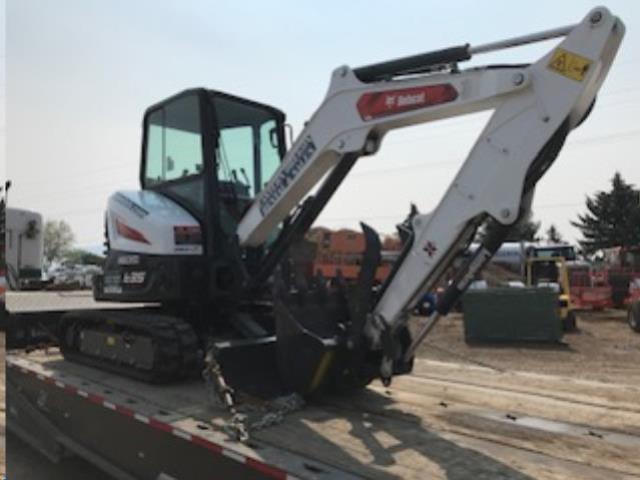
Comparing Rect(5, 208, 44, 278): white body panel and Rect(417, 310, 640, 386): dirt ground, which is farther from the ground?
Rect(5, 208, 44, 278): white body panel

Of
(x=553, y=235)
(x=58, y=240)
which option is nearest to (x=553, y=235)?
(x=553, y=235)

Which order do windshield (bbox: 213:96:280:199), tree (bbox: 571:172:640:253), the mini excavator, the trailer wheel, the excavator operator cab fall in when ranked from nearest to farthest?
the mini excavator
the excavator operator cab
windshield (bbox: 213:96:280:199)
the trailer wheel
tree (bbox: 571:172:640:253)

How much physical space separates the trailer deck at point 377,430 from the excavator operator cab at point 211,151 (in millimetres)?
1625

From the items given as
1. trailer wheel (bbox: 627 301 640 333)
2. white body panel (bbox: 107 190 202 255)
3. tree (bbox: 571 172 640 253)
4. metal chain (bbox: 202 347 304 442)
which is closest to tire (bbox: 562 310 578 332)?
trailer wheel (bbox: 627 301 640 333)

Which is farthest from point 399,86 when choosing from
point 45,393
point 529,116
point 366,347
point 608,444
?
point 45,393

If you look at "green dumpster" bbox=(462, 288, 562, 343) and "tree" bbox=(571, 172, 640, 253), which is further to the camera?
"tree" bbox=(571, 172, 640, 253)

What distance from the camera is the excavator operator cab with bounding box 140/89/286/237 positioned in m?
5.99

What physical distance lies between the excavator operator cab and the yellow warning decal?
309 centimetres

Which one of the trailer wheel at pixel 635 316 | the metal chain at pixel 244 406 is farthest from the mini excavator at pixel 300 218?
the trailer wheel at pixel 635 316

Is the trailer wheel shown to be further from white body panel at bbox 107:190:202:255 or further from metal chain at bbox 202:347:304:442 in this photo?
metal chain at bbox 202:347:304:442

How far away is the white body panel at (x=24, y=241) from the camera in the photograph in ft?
41.2

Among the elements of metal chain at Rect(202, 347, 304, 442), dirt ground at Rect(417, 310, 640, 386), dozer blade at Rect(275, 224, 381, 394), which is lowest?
dirt ground at Rect(417, 310, 640, 386)

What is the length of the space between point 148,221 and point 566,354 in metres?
9.22

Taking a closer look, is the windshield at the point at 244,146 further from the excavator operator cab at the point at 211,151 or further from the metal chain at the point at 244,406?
the metal chain at the point at 244,406
